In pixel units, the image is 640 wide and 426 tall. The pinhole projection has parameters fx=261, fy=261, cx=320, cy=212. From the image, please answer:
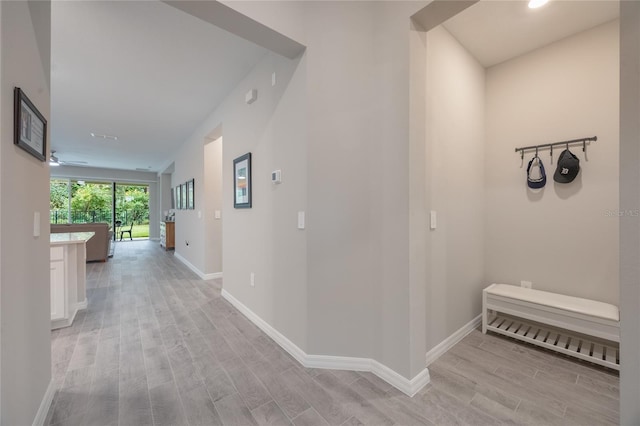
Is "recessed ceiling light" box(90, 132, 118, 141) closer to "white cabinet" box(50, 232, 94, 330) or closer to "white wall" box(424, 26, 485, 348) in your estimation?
"white cabinet" box(50, 232, 94, 330)

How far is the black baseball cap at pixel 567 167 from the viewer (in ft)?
7.39

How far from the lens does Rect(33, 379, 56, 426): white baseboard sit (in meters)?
1.34

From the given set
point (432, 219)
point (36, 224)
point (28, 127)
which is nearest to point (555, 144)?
point (432, 219)

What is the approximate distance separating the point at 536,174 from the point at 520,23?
1314 mm

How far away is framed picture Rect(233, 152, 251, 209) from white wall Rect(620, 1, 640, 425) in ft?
8.50

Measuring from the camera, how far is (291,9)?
1844 mm

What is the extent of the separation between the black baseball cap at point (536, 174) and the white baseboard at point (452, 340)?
4.63 ft

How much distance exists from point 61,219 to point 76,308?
8.21 meters

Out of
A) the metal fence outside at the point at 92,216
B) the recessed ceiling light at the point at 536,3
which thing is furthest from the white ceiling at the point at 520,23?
the metal fence outside at the point at 92,216

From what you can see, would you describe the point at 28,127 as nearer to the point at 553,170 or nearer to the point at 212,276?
the point at 212,276

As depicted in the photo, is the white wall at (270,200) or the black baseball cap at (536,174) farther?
the black baseball cap at (536,174)

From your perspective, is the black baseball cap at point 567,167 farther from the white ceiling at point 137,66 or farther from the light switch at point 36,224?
the light switch at point 36,224

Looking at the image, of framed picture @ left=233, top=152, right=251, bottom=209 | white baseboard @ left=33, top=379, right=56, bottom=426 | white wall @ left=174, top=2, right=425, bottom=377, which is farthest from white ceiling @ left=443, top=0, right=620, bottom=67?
white baseboard @ left=33, top=379, right=56, bottom=426

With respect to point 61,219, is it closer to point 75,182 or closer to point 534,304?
point 75,182
